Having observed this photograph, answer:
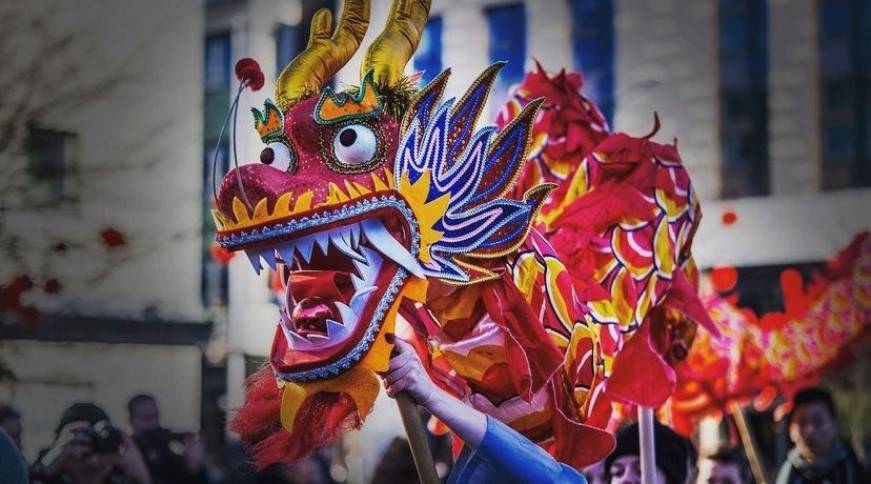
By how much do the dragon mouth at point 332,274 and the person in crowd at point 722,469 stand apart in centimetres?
251

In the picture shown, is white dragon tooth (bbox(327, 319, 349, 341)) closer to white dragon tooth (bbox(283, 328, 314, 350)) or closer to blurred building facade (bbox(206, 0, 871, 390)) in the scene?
white dragon tooth (bbox(283, 328, 314, 350))

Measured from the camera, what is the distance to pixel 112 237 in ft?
18.5

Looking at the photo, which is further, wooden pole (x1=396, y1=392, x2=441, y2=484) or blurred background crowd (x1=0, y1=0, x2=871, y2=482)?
blurred background crowd (x1=0, y1=0, x2=871, y2=482)

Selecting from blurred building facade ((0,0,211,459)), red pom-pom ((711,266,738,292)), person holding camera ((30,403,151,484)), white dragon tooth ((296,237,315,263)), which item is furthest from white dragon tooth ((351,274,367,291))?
red pom-pom ((711,266,738,292))

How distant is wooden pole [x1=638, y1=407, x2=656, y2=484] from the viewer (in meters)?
4.00

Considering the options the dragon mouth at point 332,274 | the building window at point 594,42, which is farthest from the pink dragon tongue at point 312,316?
the building window at point 594,42

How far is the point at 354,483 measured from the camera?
7578mm

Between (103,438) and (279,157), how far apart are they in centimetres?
246

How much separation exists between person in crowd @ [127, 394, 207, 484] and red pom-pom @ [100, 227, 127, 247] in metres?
0.64

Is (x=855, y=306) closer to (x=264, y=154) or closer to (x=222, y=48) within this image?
(x=222, y=48)

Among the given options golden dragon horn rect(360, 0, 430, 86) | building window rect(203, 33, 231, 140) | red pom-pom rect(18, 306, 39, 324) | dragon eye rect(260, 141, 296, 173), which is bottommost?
red pom-pom rect(18, 306, 39, 324)

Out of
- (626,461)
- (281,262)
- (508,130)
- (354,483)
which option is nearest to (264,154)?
(281,262)

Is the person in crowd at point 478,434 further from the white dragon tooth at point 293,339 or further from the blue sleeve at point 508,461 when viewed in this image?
the white dragon tooth at point 293,339

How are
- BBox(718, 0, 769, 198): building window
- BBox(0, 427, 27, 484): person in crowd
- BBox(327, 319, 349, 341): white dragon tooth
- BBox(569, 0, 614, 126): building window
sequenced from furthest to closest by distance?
BBox(718, 0, 769, 198): building window < BBox(569, 0, 614, 126): building window < BBox(0, 427, 27, 484): person in crowd < BBox(327, 319, 349, 341): white dragon tooth
